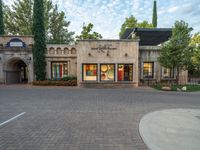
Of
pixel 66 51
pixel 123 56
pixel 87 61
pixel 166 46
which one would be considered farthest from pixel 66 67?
pixel 166 46

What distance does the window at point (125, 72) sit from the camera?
1562cm

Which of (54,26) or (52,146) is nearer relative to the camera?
(52,146)

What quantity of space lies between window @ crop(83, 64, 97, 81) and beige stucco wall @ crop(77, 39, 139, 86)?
0.47m

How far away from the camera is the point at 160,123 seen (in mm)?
5090

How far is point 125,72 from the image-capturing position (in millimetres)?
15727

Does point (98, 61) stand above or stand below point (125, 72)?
above

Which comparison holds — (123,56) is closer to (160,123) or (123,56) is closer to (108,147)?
(160,123)

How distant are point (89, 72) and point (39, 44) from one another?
26.1 ft

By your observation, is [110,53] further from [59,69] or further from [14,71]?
[14,71]

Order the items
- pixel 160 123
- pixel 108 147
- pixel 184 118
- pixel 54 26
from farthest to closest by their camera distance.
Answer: pixel 54 26 < pixel 184 118 < pixel 160 123 < pixel 108 147

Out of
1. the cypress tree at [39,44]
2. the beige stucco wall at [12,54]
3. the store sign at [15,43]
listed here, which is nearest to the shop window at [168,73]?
the cypress tree at [39,44]

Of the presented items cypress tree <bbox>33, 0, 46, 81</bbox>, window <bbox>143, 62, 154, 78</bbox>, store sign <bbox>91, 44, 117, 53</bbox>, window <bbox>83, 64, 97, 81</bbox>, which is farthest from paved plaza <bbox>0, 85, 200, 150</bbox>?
cypress tree <bbox>33, 0, 46, 81</bbox>

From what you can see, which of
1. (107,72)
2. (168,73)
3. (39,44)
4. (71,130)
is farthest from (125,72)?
(71,130)

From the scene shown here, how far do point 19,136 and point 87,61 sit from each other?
11.9 meters
